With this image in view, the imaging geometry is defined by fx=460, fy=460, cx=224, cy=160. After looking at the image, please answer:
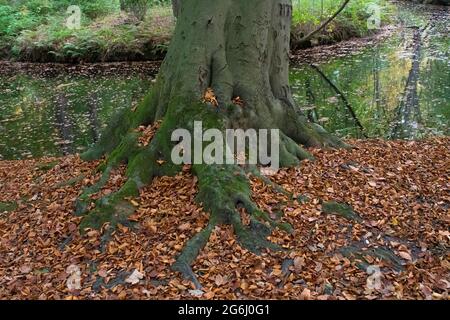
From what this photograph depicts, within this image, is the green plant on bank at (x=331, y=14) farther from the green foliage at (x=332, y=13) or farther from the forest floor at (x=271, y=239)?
the forest floor at (x=271, y=239)

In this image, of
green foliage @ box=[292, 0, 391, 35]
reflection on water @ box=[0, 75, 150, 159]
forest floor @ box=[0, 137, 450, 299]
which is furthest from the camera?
green foliage @ box=[292, 0, 391, 35]

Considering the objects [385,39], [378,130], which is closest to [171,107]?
[378,130]

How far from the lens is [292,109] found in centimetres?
635

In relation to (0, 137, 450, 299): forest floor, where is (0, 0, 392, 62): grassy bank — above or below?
above

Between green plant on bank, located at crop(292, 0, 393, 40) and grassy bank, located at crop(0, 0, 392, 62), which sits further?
green plant on bank, located at crop(292, 0, 393, 40)

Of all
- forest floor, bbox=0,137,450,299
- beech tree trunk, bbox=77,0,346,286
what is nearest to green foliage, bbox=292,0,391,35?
beech tree trunk, bbox=77,0,346,286

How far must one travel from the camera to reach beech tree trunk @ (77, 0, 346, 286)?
489 centimetres

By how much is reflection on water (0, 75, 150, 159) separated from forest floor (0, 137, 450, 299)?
456 centimetres

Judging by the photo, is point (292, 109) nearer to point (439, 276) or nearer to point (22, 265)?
point (439, 276)

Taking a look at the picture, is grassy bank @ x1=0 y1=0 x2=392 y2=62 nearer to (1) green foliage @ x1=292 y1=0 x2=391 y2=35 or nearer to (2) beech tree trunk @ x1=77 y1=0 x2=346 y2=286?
(1) green foliage @ x1=292 y1=0 x2=391 y2=35

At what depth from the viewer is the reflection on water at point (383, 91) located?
9.88m

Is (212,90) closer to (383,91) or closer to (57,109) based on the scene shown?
(383,91)

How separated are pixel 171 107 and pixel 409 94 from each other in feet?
27.6

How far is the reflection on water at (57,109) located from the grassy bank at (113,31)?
2.79m
